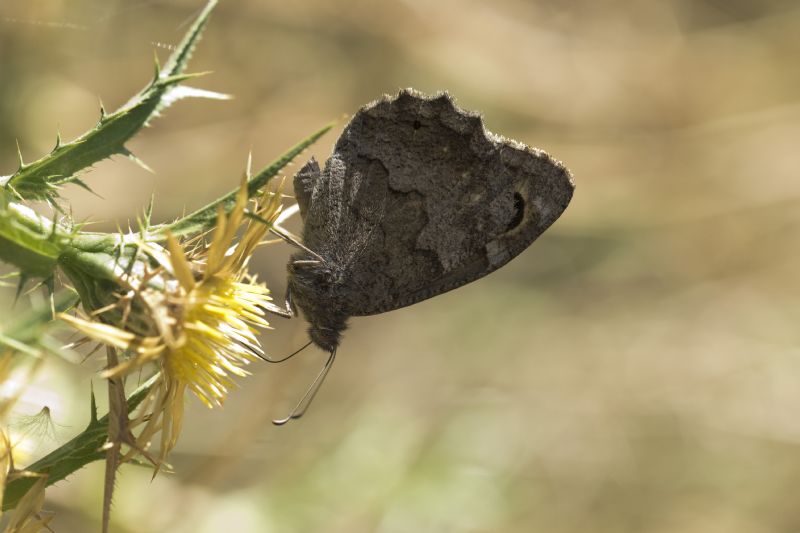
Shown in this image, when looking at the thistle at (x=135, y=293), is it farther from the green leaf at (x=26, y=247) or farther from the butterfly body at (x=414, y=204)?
the butterfly body at (x=414, y=204)

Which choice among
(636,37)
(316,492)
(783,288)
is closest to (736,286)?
(783,288)

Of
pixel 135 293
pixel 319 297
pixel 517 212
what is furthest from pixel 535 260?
pixel 135 293

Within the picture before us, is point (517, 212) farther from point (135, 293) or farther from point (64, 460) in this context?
point (64, 460)

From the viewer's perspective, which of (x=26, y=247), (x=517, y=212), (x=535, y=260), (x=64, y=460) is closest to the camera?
(x=26, y=247)

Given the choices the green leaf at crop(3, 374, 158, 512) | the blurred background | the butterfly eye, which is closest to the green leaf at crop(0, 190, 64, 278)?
the green leaf at crop(3, 374, 158, 512)

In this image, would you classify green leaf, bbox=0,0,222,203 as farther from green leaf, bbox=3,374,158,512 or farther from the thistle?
green leaf, bbox=3,374,158,512

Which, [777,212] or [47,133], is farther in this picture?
[777,212]

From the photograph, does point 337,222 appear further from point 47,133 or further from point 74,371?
point 47,133
